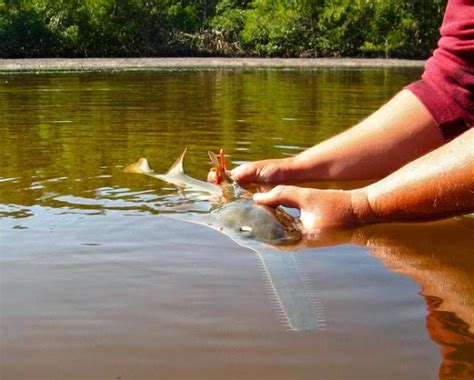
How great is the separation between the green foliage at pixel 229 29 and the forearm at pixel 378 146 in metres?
24.6

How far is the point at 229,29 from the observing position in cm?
2981

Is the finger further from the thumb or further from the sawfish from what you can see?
the thumb

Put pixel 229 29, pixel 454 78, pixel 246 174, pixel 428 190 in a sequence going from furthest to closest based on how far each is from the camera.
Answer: pixel 229 29 < pixel 246 174 < pixel 454 78 < pixel 428 190

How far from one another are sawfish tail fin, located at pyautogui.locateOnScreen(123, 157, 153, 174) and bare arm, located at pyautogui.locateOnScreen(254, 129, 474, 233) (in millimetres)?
1148

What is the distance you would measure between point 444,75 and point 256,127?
2966mm

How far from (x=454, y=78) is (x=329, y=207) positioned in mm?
878

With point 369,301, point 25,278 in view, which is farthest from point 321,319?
point 25,278

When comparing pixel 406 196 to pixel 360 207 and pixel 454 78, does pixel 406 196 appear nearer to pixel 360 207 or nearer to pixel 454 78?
pixel 360 207

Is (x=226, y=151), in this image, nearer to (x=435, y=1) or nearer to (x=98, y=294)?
(x=98, y=294)

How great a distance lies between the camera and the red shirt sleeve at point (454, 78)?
10.5 ft

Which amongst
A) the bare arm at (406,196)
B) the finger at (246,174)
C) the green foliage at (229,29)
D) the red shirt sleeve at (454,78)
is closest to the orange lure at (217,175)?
the finger at (246,174)

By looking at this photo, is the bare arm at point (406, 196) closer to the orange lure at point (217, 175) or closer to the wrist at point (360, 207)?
the wrist at point (360, 207)

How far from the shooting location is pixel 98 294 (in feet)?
6.78

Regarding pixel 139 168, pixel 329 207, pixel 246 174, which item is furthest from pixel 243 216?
pixel 139 168
